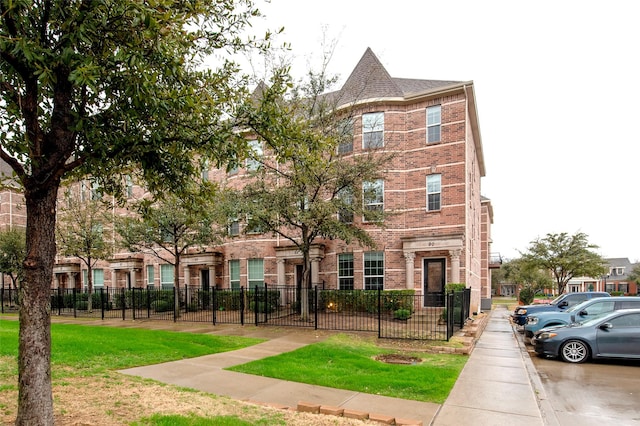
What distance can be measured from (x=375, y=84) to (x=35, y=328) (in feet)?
62.6

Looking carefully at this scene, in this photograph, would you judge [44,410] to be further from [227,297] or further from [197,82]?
[227,297]

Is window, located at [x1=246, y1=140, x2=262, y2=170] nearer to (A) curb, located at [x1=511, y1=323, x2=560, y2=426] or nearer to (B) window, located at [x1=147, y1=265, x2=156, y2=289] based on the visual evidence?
(A) curb, located at [x1=511, y1=323, x2=560, y2=426]

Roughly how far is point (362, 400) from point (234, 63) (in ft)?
18.4

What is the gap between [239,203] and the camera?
1416 centimetres

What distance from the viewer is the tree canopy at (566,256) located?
28.7 metres

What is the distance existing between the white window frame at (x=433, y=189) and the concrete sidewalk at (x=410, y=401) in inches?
408

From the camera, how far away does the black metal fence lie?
13969mm

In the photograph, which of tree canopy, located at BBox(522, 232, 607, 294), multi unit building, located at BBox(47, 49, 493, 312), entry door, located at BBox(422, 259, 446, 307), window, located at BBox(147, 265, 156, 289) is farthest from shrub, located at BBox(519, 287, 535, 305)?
window, located at BBox(147, 265, 156, 289)

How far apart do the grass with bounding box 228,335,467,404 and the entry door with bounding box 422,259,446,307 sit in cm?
907

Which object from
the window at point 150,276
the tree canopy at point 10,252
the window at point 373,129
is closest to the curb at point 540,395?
the window at point 373,129

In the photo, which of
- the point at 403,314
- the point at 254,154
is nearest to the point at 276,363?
the point at 254,154

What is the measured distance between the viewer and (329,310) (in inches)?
731

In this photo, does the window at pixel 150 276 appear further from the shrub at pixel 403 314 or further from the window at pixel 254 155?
the shrub at pixel 403 314

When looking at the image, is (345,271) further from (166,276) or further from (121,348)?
(166,276)
